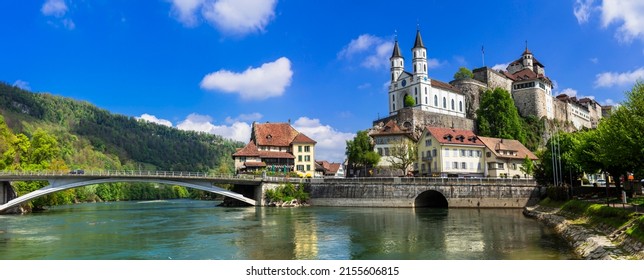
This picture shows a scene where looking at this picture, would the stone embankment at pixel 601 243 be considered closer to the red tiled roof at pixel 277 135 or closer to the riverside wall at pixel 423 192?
the riverside wall at pixel 423 192

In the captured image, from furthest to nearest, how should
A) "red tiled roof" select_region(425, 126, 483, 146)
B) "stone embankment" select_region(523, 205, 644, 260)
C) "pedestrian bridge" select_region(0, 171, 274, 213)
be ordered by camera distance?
"red tiled roof" select_region(425, 126, 483, 146) → "pedestrian bridge" select_region(0, 171, 274, 213) → "stone embankment" select_region(523, 205, 644, 260)

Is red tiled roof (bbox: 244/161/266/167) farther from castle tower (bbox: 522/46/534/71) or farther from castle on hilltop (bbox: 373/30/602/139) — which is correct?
castle tower (bbox: 522/46/534/71)

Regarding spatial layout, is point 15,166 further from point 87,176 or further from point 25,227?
point 25,227

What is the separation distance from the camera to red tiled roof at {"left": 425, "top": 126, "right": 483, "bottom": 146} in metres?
72.2

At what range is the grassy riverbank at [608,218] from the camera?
73.7 ft

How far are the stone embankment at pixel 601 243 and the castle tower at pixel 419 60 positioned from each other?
64.3m

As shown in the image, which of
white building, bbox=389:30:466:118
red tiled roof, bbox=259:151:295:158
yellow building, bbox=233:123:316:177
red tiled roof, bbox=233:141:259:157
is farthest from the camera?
white building, bbox=389:30:466:118

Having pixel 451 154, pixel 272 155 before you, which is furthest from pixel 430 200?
pixel 272 155

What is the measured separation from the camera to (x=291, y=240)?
3077 centimetres

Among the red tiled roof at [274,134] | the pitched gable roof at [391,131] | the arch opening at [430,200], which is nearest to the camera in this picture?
the arch opening at [430,200]

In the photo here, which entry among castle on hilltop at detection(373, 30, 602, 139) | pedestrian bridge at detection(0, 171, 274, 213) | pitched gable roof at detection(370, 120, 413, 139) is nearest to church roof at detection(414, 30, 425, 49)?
castle on hilltop at detection(373, 30, 602, 139)

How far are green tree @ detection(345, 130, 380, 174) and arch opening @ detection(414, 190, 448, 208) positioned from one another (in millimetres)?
12929

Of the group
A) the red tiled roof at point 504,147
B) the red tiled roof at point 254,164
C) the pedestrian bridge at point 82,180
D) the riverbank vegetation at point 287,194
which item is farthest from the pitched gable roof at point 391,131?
the pedestrian bridge at point 82,180

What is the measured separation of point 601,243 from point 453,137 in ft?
166
